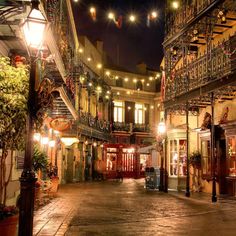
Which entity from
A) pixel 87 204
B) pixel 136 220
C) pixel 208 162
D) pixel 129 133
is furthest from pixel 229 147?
pixel 129 133

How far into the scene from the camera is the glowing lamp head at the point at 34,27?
6.22 meters

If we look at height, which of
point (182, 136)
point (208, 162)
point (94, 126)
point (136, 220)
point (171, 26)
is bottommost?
point (136, 220)

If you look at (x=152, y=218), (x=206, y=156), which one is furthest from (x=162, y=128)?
(x=152, y=218)

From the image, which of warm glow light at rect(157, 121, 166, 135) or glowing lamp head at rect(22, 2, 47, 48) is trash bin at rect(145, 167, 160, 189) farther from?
glowing lamp head at rect(22, 2, 47, 48)

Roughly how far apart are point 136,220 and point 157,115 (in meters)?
34.6

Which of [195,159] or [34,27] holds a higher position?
[34,27]

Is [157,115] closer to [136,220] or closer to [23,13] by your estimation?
[136,220]

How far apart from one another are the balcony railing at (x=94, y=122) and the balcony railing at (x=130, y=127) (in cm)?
195

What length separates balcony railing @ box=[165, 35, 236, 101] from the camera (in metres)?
16.4

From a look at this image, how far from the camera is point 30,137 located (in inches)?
244

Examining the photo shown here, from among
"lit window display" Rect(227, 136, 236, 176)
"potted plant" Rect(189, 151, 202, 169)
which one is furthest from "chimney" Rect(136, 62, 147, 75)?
"lit window display" Rect(227, 136, 236, 176)

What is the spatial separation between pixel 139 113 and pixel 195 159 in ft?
80.8

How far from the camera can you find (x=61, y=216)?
11.9 metres

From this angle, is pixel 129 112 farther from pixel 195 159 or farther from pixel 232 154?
pixel 232 154
